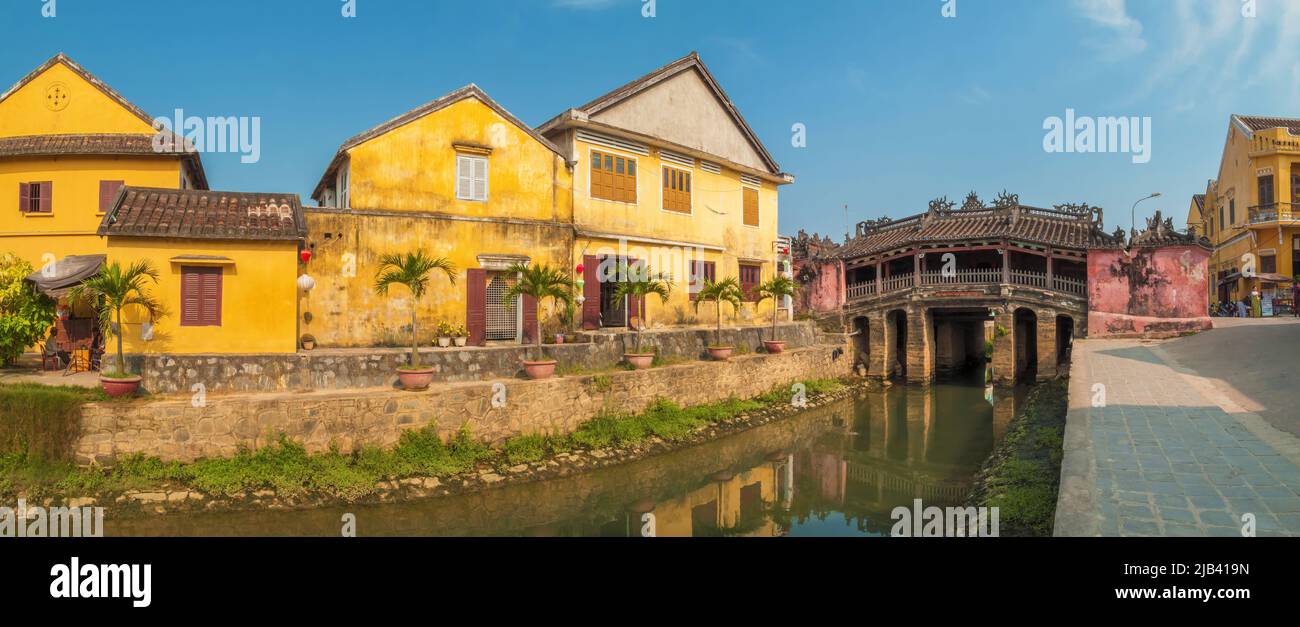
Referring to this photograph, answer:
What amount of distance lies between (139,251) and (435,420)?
5.82 meters

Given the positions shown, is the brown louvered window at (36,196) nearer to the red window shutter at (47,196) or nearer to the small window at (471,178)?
the red window shutter at (47,196)

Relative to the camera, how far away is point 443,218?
14.5 metres

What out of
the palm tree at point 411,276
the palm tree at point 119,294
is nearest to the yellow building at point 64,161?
the palm tree at point 119,294

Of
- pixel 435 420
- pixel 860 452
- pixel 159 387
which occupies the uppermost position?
pixel 159 387

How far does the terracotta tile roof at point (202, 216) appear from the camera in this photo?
10.7 m

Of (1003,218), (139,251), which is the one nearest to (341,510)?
(139,251)

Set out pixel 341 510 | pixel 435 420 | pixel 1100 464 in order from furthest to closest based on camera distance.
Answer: pixel 435 420, pixel 341 510, pixel 1100 464

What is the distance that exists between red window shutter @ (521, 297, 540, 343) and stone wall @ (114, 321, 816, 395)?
5.31 ft

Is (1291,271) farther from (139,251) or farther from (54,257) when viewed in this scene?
(54,257)

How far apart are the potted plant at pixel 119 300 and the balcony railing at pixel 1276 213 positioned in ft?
140

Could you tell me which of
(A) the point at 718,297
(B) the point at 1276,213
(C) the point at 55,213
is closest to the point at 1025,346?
(B) the point at 1276,213

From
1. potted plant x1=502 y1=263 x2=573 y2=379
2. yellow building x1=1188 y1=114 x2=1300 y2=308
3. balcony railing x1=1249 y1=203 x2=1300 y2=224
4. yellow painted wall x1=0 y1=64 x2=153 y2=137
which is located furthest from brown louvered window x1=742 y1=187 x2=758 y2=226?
balcony railing x1=1249 y1=203 x2=1300 y2=224

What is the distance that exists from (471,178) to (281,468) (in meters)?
7.98

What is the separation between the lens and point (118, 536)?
27.0 feet
